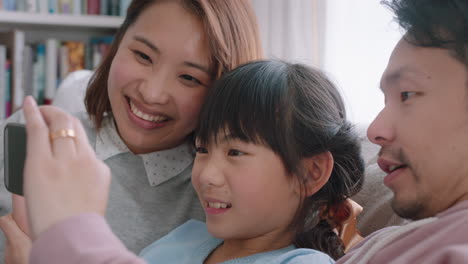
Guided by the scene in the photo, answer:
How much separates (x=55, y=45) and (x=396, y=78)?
2528 mm

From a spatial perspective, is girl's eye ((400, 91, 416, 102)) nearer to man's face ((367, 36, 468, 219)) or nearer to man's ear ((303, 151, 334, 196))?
man's face ((367, 36, 468, 219))

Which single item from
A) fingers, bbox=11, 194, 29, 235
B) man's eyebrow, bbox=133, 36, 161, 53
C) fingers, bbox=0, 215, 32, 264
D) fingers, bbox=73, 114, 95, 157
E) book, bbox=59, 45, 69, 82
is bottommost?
book, bbox=59, 45, 69, 82

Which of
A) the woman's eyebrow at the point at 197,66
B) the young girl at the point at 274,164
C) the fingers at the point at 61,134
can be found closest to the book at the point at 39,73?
the woman's eyebrow at the point at 197,66

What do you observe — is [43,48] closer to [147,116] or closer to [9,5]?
[9,5]

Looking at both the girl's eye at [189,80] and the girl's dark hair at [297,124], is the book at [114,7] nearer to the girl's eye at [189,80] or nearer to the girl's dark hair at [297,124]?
the girl's eye at [189,80]

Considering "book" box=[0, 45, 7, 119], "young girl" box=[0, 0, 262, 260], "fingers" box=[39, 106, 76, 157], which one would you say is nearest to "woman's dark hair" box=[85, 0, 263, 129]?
"young girl" box=[0, 0, 262, 260]

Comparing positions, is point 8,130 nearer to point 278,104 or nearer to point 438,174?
point 278,104

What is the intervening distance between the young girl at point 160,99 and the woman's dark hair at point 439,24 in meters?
0.56

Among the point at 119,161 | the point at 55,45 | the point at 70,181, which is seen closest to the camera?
the point at 70,181

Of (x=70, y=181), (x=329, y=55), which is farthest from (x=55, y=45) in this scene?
(x=70, y=181)

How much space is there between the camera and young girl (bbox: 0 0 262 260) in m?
1.28

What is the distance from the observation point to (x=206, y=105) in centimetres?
118

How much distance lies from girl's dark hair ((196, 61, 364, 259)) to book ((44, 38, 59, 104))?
204 cm

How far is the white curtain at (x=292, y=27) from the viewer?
235 centimetres
